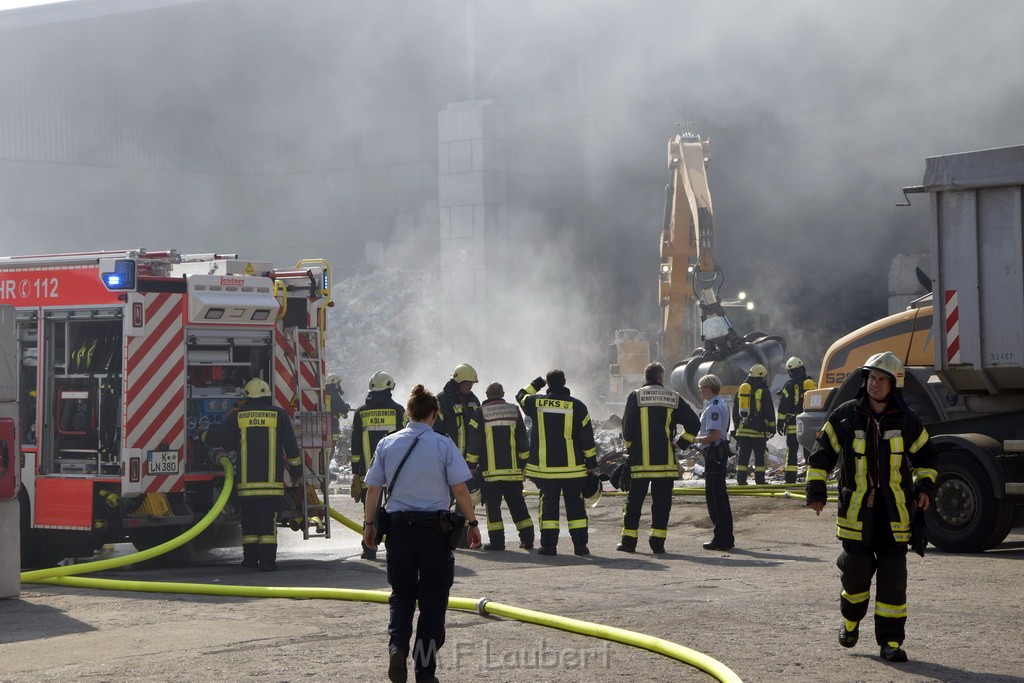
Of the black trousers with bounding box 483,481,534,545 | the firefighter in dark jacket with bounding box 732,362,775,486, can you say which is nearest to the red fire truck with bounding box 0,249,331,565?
the black trousers with bounding box 483,481,534,545

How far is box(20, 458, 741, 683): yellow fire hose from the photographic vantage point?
656 cm

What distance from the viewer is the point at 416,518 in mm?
6027

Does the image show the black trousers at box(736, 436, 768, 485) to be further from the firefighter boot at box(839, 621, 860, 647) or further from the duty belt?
the duty belt

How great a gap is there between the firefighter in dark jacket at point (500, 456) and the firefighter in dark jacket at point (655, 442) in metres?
1.08

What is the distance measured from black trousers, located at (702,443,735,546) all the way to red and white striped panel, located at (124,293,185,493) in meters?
4.47

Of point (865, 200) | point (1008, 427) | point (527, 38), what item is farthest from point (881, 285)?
point (1008, 427)

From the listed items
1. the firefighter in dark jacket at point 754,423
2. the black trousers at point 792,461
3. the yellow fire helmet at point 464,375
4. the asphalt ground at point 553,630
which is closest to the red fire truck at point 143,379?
the asphalt ground at point 553,630

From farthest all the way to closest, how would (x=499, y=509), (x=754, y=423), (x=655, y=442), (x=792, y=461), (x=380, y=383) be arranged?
(x=792, y=461) < (x=754, y=423) < (x=499, y=509) < (x=380, y=383) < (x=655, y=442)

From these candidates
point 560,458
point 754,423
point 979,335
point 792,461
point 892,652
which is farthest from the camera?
point 792,461

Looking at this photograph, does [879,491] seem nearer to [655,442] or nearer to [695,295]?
[655,442]

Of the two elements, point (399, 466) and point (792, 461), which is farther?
point (792, 461)

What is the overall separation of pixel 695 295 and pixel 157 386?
12.8 m

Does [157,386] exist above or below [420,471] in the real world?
above

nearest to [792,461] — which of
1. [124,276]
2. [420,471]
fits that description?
[124,276]
